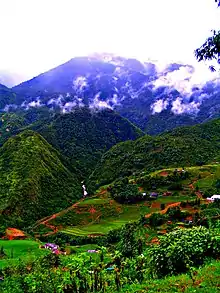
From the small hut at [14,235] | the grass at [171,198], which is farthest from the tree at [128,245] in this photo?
the grass at [171,198]

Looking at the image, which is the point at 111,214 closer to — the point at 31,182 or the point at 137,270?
the point at 31,182

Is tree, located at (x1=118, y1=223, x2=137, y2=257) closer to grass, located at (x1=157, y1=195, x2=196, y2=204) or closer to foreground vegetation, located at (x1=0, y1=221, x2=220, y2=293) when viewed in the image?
foreground vegetation, located at (x1=0, y1=221, x2=220, y2=293)

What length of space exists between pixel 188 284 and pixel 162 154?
411 ft

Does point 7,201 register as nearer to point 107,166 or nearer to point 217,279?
point 107,166

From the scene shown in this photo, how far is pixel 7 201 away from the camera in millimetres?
100312

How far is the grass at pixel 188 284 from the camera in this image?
10.5 m

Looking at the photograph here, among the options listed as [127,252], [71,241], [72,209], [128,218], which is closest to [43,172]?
[72,209]

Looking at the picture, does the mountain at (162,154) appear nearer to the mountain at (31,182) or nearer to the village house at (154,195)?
the mountain at (31,182)

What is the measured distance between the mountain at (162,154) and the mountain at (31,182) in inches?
554

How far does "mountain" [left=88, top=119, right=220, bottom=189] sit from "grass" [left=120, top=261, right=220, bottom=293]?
113301 mm

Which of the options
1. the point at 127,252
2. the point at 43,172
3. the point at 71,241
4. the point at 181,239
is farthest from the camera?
the point at 43,172

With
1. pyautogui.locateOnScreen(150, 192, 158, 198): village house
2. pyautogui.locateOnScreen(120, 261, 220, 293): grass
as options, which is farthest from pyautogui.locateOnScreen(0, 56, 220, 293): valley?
pyautogui.locateOnScreen(150, 192, 158, 198): village house

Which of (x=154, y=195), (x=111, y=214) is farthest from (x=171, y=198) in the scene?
(x=111, y=214)

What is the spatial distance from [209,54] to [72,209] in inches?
3469
